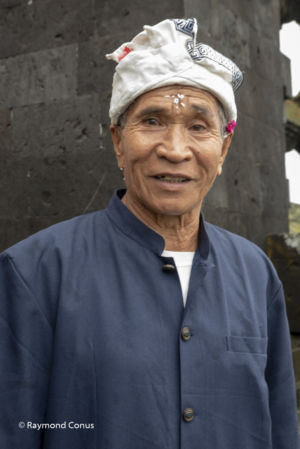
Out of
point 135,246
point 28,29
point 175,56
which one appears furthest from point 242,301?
point 28,29

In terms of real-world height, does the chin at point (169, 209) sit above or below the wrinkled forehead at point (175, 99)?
below

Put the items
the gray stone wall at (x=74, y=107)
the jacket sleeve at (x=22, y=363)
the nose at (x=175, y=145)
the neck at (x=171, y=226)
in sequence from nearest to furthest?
1. the jacket sleeve at (x=22, y=363)
2. the nose at (x=175, y=145)
3. the neck at (x=171, y=226)
4. the gray stone wall at (x=74, y=107)

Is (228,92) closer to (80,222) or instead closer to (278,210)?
(80,222)

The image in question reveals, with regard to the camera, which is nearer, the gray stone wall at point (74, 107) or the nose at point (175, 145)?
the nose at point (175, 145)

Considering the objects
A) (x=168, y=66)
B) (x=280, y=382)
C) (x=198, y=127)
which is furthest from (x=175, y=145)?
(x=280, y=382)

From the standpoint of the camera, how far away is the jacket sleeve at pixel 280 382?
5.76 feet

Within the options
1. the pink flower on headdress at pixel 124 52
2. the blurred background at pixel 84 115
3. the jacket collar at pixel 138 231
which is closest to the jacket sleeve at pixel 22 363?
the jacket collar at pixel 138 231

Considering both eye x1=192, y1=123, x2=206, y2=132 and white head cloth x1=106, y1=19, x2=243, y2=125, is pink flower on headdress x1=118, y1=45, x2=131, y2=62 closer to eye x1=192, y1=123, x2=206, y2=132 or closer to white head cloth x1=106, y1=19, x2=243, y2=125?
white head cloth x1=106, y1=19, x2=243, y2=125

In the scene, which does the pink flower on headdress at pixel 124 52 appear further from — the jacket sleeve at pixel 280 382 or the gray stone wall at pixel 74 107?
the gray stone wall at pixel 74 107

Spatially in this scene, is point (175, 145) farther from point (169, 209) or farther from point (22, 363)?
point (22, 363)

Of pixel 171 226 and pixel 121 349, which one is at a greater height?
pixel 171 226

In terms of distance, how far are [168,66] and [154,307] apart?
761 mm

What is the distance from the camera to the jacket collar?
63.6 inches

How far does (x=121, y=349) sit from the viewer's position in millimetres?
1408
